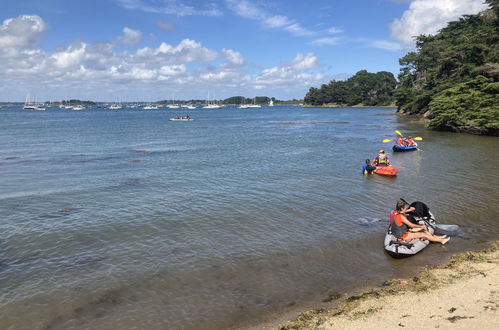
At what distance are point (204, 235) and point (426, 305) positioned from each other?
9007mm

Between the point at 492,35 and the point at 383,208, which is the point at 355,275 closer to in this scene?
the point at 383,208

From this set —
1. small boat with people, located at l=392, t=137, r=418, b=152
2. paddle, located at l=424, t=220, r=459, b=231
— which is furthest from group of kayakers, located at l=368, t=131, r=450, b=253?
small boat with people, located at l=392, t=137, r=418, b=152

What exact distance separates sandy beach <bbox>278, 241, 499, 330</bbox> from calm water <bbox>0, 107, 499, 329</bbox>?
2.98 ft

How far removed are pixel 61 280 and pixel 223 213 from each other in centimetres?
817

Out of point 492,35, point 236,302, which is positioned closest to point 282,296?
point 236,302

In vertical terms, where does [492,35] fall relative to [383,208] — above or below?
above

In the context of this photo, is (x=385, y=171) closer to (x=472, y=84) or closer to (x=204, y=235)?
(x=204, y=235)

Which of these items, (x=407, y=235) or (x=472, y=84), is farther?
(x=472, y=84)

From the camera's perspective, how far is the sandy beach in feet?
29.4

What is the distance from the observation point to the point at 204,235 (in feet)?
52.6

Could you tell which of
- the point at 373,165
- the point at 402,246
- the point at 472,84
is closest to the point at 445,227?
the point at 402,246

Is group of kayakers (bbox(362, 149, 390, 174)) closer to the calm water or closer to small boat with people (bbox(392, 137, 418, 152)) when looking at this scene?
the calm water

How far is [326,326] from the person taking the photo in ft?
29.8

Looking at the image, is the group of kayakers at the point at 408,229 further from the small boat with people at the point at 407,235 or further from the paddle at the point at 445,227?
the paddle at the point at 445,227
